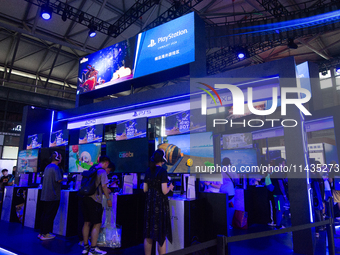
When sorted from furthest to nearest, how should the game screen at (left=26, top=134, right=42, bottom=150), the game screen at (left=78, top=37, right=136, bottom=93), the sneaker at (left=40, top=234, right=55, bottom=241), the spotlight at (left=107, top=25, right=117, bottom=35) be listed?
the spotlight at (left=107, top=25, right=117, bottom=35)
the game screen at (left=26, top=134, right=42, bottom=150)
the game screen at (left=78, top=37, right=136, bottom=93)
the sneaker at (left=40, top=234, right=55, bottom=241)

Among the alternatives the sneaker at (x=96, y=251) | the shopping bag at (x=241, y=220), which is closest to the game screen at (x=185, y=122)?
the shopping bag at (x=241, y=220)

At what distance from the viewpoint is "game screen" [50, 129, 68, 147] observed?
680 cm

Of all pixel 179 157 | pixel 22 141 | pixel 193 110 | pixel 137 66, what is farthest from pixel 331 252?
pixel 22 141

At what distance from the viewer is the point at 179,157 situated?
4.28m

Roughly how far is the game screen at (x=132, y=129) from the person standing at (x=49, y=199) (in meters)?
1.65

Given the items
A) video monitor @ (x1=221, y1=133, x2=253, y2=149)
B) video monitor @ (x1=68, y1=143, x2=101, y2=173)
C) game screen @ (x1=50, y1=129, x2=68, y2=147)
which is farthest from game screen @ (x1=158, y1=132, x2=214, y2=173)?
game screen @ (x1=50, y1=129, x2=68, y2=147)

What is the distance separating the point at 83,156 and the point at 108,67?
243 centimetres

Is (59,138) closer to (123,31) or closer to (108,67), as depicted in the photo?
(108,67)

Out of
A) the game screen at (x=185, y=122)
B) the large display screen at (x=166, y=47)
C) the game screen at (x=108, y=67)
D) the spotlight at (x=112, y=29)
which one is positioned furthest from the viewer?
the spotlight at (x=112, y=29)

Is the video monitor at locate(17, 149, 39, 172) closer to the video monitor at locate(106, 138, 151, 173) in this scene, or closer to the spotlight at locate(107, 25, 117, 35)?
the video monitor at locate(106, 138, 151, 173)

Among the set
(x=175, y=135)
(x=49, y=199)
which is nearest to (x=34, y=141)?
(x=49, y=199)

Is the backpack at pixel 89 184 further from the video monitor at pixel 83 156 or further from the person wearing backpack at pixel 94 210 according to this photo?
the video monitor at pixel 83 156

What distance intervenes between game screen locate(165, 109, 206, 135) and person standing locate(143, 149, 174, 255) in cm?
159

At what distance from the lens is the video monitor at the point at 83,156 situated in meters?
5.41
